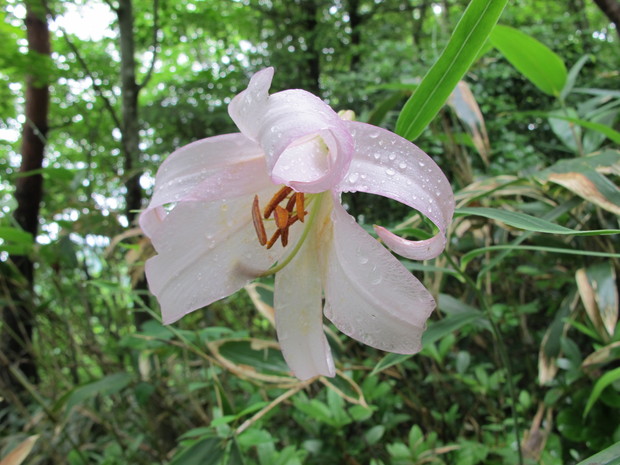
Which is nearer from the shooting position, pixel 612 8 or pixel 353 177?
pixel 353 177

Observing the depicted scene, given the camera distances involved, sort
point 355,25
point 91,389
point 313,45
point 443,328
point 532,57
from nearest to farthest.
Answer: point 443,328 → point 532,57 → point 91,389 → point 313,45 → point 355,25

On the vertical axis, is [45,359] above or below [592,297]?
below

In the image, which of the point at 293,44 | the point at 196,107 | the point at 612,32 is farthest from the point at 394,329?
the point at 612,32

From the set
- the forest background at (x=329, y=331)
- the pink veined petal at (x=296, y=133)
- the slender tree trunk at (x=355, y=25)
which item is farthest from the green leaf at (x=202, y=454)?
the slender tree trunk at (x=355, y=25)

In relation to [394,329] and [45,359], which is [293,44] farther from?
[394,329]

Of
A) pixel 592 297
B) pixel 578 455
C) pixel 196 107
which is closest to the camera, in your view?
pixel 592 297

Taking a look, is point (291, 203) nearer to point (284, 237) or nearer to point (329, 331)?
point (284, 237)

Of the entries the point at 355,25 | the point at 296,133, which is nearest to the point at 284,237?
the point at 296,133

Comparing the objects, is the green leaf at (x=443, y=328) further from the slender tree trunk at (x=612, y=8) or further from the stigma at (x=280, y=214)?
the slender tree trunk at (x=612, y=8)
